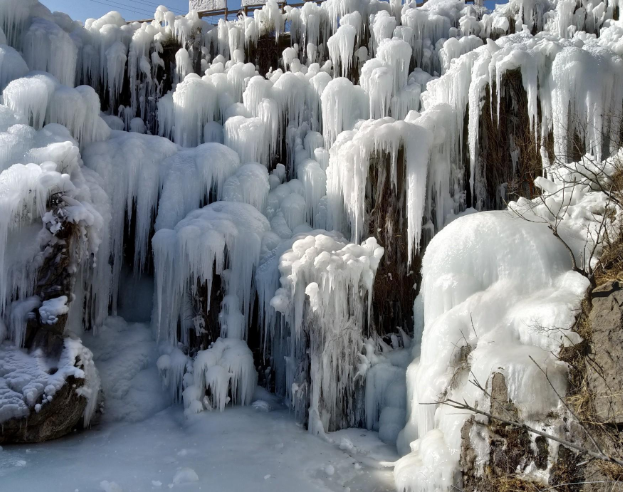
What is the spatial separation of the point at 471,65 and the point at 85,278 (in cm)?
664

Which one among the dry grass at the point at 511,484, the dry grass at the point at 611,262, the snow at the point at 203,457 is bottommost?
the snow at the point at 203,457

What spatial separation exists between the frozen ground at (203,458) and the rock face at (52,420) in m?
0.14

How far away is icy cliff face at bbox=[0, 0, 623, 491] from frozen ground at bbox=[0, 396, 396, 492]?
0.34m

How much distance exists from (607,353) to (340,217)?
14.8ft

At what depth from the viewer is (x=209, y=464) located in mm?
6090

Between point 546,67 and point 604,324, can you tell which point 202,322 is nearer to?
point 604,324

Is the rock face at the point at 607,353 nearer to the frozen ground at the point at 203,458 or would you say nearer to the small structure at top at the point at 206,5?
the frozen ground at the point at 203,458

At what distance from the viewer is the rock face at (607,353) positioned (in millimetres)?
4656

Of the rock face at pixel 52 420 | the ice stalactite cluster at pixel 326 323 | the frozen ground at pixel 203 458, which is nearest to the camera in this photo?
the frozen ground at pixel 203 458

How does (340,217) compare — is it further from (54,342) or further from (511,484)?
(511,484)

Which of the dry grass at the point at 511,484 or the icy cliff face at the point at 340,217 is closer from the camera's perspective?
the dry grass at the point at 511,484

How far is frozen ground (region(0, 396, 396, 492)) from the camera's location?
5.61 metres

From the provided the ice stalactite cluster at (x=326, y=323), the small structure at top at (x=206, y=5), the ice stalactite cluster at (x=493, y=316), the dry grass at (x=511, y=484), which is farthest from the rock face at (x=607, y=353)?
the small structure at top at (x=206, y=5)

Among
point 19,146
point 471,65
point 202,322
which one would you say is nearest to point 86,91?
point 19,146
